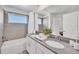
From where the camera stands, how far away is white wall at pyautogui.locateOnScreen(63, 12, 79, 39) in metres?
1.27

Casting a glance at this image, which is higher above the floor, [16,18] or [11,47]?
[16,18]

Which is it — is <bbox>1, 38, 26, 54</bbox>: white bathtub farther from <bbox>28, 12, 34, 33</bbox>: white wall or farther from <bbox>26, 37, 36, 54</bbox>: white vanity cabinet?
<bbox>28, 12, 34, 33</bbox>: white wall

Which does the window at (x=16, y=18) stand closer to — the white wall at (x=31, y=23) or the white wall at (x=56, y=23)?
the white wall at (x=31, y=23)

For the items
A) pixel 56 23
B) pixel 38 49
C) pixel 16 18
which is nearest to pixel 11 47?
pixel 16 18

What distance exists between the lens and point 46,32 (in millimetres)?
1801

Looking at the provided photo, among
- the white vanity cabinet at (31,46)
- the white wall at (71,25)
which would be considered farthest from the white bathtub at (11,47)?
the white wall at (71,25)

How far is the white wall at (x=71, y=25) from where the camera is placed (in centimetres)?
127

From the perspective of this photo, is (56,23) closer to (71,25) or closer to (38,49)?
(71,25)

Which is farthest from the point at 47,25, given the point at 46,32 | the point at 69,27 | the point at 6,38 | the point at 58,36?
the point at 6,38

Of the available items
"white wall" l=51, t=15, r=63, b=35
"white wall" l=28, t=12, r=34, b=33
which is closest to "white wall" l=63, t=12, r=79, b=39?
"white wall" l=51, t=15, r=63, b=35

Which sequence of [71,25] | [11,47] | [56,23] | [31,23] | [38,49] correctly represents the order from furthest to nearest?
[31,23]
[11,47]
[56,23]
[38,49]
[71,25]

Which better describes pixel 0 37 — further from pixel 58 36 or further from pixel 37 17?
pixel 58 36

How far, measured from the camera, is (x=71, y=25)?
4.51 ft
